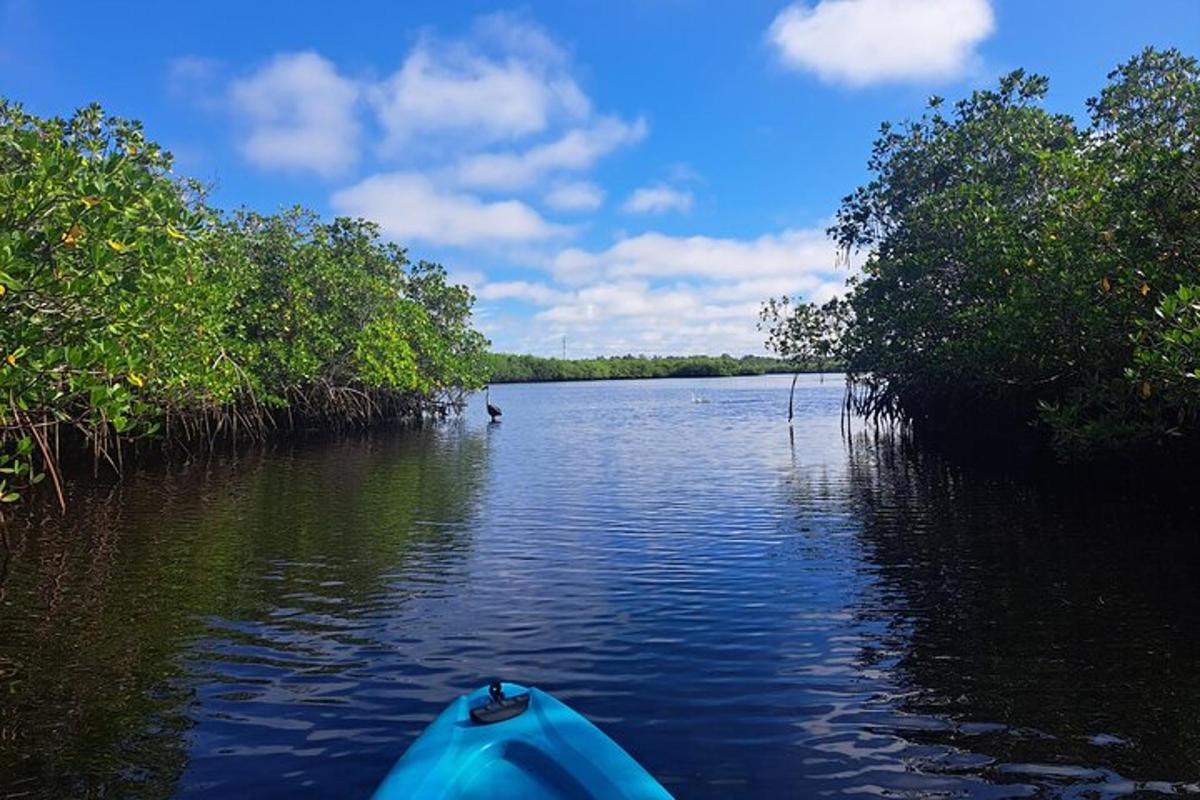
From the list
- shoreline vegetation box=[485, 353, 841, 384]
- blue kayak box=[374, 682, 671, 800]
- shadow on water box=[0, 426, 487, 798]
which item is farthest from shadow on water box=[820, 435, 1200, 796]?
shoreline vegetation box=[485, 353, 841, 384]

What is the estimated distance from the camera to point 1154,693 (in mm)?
6566

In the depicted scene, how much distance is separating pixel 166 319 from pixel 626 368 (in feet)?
475

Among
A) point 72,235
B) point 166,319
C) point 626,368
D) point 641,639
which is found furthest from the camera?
point 626,368

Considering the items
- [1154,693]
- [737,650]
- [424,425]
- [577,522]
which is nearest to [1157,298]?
[1154,693]

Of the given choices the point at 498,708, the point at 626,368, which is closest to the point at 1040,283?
the point at 498,708

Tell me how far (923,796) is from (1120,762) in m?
1.53

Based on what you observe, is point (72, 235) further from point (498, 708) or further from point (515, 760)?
point (515, 760)

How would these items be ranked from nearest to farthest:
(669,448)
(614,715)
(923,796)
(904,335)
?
(923,796)
(614,715)
(904,335)
(669,448)

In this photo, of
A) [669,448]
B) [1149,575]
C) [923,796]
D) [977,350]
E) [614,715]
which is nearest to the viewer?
[923,796]

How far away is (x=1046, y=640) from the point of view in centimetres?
798

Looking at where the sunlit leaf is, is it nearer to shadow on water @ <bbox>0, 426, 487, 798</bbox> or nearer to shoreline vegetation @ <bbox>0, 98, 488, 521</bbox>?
shoreline vegetation @ <bbox>0, 98, 488, 521</bbox>

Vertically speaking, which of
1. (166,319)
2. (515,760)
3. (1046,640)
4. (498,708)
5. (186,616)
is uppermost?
(166,319)

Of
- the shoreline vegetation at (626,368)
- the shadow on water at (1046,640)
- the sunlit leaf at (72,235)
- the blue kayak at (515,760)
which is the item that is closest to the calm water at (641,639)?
the shadow on water at (1046,640)

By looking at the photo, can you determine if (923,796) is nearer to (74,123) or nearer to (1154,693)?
(1154,693)
